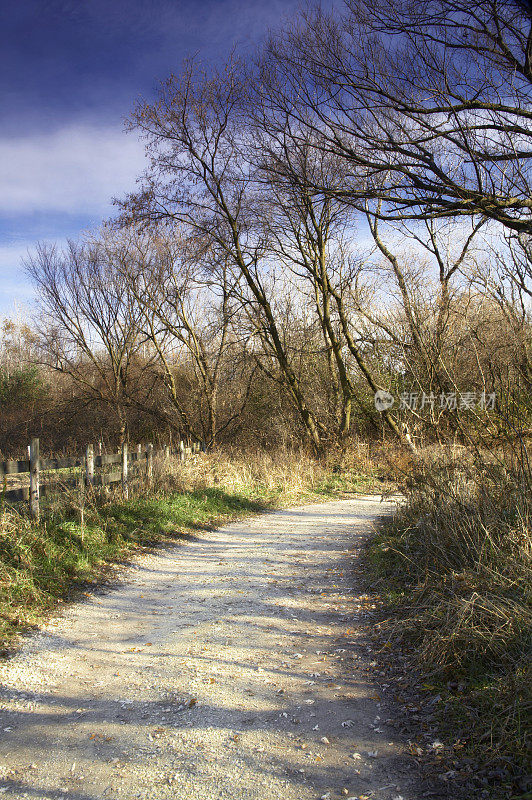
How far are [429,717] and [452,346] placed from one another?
8.72 metres

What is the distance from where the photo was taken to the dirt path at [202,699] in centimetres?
299

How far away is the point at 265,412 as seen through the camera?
21.5 metres

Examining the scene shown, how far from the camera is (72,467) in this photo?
9961 mm

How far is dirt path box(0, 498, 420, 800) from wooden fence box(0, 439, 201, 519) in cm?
195

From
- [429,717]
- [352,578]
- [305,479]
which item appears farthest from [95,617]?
[305,479]

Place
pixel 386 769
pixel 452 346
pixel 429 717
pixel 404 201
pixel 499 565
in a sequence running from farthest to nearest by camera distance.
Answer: pixel 452 346, pixel 404 201, pixel 499 565, pixel 429 717, pixel 386 769

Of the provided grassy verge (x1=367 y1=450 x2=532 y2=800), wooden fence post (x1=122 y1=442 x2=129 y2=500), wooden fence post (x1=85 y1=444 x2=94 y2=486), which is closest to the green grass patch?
wooden fence post (x1=122 y1=442 x2=129 y2=500)

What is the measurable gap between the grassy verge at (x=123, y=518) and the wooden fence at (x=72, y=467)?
0.25m

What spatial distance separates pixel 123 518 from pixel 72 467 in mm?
1766

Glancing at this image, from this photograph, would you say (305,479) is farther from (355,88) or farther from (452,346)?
(355,88)

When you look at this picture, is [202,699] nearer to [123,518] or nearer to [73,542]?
[73,542]

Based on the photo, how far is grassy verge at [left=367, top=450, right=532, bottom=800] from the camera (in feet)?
10.0

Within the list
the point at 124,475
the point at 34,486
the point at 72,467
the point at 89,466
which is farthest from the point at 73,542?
the point at 124,475

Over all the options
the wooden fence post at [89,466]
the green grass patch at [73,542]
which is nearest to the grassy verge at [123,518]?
the green grass patch at [73,542]
